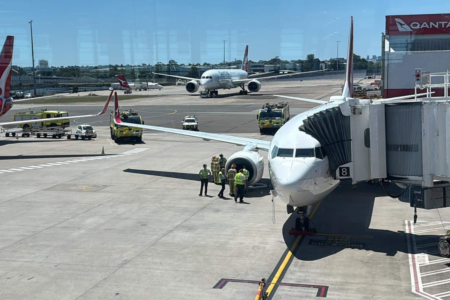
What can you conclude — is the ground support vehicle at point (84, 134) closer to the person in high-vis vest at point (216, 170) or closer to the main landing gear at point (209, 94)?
the person in high-vis vest at point (216, 170)

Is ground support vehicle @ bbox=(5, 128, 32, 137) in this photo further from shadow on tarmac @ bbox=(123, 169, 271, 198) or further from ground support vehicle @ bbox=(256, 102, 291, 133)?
shadow on tarmac @ bbox=(123, 169, 271, 198)

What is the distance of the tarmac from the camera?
14.0 meters

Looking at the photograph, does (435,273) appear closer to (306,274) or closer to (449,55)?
(306,274)

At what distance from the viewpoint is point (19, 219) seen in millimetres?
21141

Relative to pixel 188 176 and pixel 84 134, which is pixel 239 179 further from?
pixel 84 134

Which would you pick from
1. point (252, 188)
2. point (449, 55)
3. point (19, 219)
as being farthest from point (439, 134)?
point (449, 55)

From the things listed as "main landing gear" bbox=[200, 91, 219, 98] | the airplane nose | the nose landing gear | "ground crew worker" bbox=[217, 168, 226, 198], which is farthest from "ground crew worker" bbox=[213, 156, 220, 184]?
"main landing gear" bbox=[200, 91, 219, 98]

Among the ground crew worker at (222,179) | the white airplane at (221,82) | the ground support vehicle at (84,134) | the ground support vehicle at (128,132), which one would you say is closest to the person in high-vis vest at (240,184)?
the ground crew worker at (222,179)

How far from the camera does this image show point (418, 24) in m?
56.6

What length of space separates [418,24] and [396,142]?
4472 cm

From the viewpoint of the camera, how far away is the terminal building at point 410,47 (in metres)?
54.0


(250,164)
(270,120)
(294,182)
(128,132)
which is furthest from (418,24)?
(294,182)

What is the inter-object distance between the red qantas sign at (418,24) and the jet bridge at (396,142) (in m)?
41.9

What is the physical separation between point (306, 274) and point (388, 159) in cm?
503
